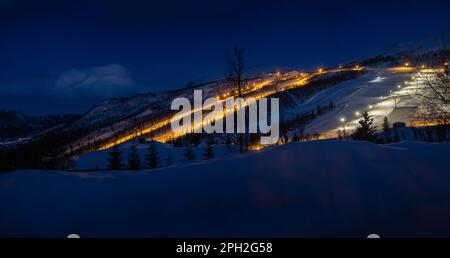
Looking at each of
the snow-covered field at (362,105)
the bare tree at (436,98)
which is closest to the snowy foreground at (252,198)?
the bare tree at (436,98)

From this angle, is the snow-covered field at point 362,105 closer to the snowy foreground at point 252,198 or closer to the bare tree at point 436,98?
the bare tree at point 436,98

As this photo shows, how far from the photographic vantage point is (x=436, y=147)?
240 inches

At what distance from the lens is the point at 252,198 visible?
15.4 ft

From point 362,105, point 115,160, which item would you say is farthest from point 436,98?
point 362,105

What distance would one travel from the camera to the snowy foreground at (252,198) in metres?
4.17

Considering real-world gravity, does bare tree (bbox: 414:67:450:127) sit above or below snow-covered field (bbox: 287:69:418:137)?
below

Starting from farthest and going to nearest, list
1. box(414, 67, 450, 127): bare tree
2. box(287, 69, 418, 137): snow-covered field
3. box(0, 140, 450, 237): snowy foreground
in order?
box(287, 69, 418, 137): snow-covered field
box(414, 67, 450, 127): bare tree
box(0, 140, 450, 237): snowy foreground

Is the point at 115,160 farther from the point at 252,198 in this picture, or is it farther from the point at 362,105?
the point at 362,105

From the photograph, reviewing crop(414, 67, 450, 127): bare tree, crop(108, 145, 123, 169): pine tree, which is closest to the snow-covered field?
crop(108, 145, 123, 169): pine tree

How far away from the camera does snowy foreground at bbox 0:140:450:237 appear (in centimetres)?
417

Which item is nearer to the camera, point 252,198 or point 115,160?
point 252,198

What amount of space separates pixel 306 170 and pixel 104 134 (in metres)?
201

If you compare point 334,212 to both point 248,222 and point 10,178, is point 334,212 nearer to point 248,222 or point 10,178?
point 248,222

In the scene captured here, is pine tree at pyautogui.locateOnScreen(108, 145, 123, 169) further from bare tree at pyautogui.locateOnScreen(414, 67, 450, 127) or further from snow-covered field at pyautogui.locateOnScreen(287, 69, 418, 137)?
bare tree at pyautogui.locateOnScreen(414, 67, 450, 127)
